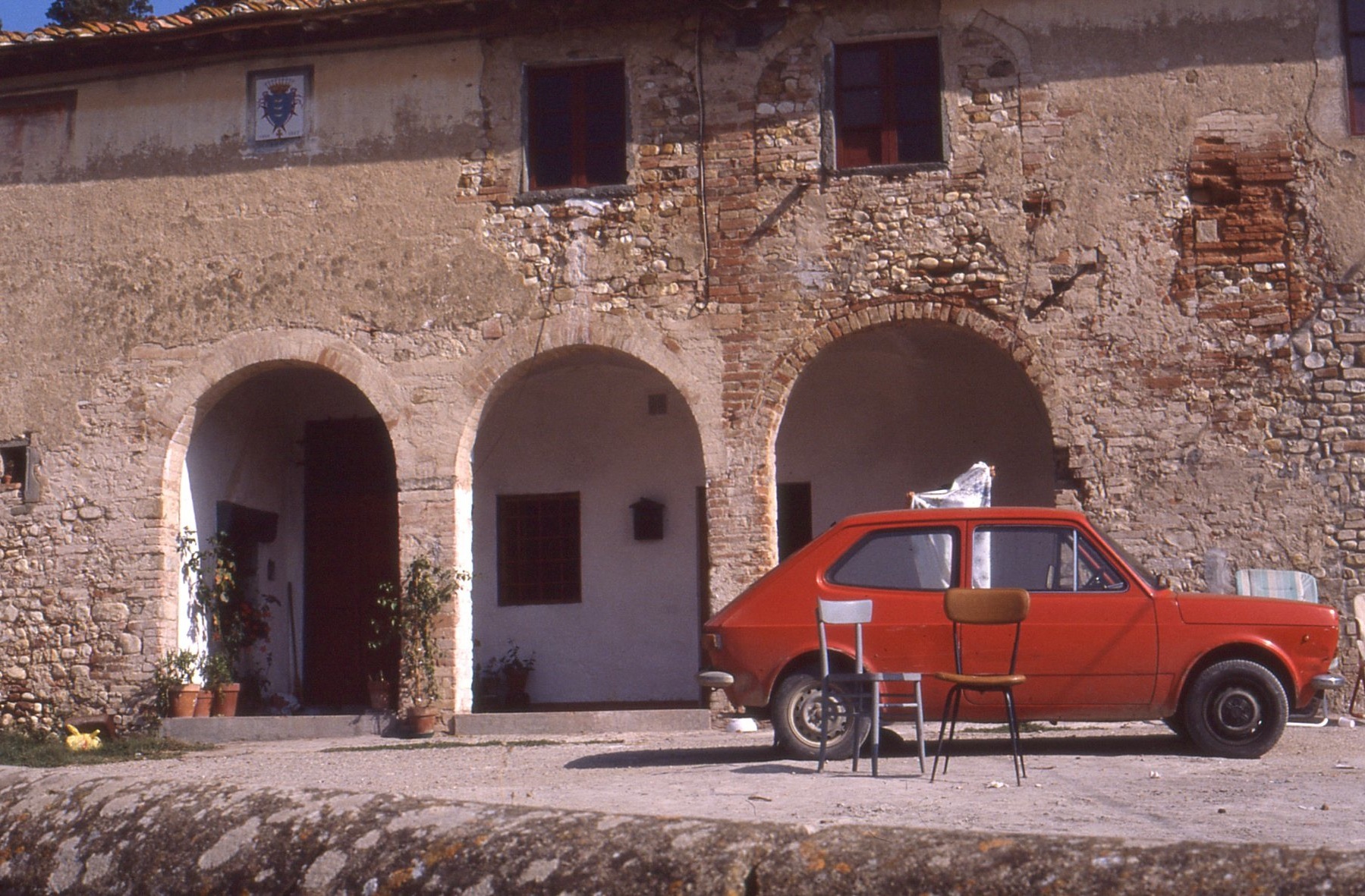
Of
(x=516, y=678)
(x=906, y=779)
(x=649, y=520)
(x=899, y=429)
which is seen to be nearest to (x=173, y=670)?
(x=516, y=678)

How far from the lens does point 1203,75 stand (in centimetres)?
1275

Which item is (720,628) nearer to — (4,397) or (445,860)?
(445,860)

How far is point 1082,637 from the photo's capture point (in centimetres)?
903

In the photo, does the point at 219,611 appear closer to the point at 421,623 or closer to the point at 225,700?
the point at 225,700

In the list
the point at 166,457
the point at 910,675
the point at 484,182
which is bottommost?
the point at 910,675

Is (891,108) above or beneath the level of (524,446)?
above

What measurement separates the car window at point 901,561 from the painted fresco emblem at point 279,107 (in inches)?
304

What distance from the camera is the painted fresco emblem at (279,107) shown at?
46.6 ft

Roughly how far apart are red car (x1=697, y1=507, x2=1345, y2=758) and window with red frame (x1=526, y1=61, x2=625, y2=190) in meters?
5.77

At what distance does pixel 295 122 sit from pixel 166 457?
3397 millimetres

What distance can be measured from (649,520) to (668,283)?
3074 mm

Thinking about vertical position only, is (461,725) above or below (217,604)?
below

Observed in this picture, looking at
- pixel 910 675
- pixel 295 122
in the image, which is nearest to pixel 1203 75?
pixel 910 675

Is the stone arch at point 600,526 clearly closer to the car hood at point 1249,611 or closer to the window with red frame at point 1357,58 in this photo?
the car hood at point 1249,611
